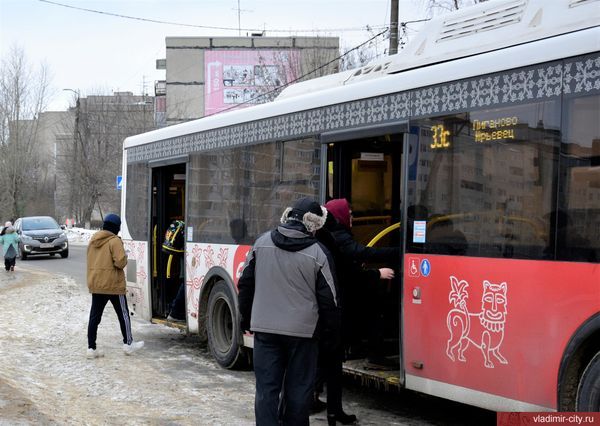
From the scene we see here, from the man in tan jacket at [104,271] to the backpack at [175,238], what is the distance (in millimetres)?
967

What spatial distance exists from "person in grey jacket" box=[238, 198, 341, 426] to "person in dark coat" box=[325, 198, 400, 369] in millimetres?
1262

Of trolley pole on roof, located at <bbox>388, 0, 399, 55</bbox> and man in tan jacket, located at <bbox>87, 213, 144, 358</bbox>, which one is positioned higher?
trolley pole on roof, located at <bbox>388, 0, 399, 55</bbox>

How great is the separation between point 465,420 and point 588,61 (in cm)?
353

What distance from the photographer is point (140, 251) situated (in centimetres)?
1173

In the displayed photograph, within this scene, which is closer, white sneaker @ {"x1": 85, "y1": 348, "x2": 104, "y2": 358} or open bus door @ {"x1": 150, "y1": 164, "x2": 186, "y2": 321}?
white sneaker @ {"x1": 85, "y1": 348, "x2": 104, "y2": 358}

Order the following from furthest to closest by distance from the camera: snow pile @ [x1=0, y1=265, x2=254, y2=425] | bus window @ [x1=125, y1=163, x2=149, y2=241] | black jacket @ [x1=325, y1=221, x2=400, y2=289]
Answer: bus window @ [x1=125, y1=163, x2=149, y2=241] → snow pile @ [x1=0, y1=265, x2=254, y2=425] → black jacket @ [x1=325, y1=221, x2=400, y2=289]

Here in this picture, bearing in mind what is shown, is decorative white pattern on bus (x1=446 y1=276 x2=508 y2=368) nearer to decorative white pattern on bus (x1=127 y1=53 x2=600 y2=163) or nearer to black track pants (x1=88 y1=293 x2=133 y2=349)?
decorative white pattern on bus (x1=127 y1=53 x2=600 y2=163)

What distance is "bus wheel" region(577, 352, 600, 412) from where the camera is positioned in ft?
16.2

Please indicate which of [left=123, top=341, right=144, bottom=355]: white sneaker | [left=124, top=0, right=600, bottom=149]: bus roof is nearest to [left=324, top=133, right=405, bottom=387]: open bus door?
[left=124, top=0, right=600, bottom=149]: bus roof

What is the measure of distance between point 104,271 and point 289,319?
5.22 metres

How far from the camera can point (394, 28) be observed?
1950 centimetres

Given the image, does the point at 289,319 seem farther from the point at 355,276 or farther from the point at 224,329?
the point at 224,329

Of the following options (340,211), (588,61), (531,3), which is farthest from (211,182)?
(588,61)

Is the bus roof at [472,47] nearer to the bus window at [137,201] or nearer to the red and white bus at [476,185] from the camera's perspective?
the red and white bus at [476,185]
